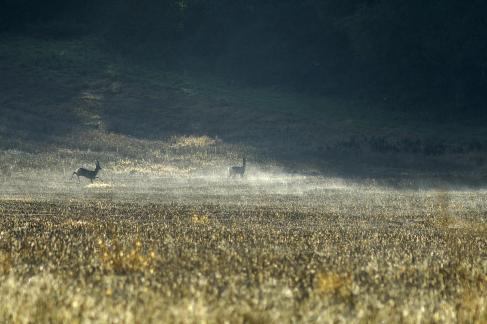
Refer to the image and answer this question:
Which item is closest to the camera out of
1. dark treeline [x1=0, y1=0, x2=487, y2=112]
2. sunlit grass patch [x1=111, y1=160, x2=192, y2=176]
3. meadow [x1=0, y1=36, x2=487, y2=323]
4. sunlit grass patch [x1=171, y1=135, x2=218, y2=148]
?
meadow [x1=0, y1=36, x2=487, y2=323]

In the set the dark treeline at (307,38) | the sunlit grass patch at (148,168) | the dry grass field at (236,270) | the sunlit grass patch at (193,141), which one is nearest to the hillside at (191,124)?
the sunlit grass patch at (193,141)

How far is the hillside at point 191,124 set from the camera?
2366 inches

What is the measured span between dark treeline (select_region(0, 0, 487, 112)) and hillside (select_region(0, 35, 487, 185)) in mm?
2365

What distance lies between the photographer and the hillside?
60094mm

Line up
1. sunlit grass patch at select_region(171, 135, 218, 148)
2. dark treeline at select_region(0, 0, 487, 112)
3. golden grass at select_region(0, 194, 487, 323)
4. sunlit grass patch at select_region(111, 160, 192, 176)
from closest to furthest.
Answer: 1. golden grass at select_region(0, 194, 487, 323)
2. sunlit grass patch at select_region(111, 160, 192, 176)
3. sunlit grass patch at select_region(171, 135, 218, 148)
4. dark treeline at select_region(0, 0, 487, 112)

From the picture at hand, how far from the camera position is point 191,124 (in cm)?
7069

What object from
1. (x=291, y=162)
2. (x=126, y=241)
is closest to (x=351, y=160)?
(x=291, y=162)

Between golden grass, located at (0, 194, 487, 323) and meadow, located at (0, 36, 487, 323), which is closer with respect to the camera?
golden grass, located at (0, 194, 487, 323)

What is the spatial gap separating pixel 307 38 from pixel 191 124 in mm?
20255

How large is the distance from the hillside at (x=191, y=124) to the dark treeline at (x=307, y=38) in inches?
93.1

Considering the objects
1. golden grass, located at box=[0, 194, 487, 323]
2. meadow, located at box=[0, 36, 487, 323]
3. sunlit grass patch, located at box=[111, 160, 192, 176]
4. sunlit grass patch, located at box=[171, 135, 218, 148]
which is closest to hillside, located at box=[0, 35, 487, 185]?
sunlit grass patch, located at box=[171, 135, 218, 148]

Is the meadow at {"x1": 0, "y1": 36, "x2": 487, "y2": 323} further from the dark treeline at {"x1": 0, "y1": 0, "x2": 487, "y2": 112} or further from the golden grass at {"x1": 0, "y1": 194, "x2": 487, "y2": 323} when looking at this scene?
the dark treeline at {"x1": 0, "y1": 0, "x2": 487, "y2": 112}

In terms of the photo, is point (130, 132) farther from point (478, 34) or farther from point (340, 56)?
point (478, 34)

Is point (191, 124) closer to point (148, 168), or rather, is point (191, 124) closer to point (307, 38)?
point (148, 168)
